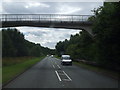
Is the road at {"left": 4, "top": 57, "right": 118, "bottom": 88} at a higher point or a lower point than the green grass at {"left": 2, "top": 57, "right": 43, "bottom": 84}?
higher

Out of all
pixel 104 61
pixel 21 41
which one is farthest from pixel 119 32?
pixel 21 41

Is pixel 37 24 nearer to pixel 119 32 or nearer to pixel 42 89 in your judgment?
pixel 119 32

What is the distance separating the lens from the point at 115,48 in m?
25.9

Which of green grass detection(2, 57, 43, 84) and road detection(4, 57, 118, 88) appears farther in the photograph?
green grass detection(2, 57, 43, 84)

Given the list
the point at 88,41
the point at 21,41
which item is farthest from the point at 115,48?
the point at 21,41

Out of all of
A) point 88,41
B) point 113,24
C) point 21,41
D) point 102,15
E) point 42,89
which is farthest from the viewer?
point 21,41

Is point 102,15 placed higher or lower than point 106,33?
higher

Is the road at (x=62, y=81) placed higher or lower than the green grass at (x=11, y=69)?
higher

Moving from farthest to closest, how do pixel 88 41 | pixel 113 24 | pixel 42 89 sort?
pixel 88 41, pixel 113 24, pixel 42 89

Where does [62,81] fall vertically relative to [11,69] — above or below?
above

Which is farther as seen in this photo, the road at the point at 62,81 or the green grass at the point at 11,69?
the green grass at the point at 11,69

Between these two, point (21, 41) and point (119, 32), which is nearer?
point (119, 32)

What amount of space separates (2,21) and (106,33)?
22706mm

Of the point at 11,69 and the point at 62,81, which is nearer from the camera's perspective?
the point at 62,81
